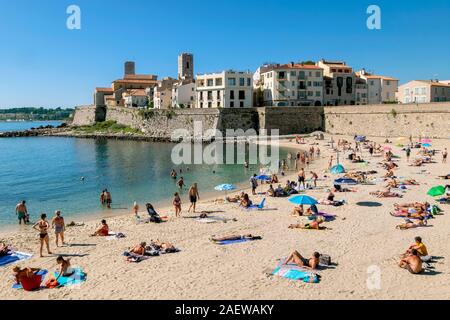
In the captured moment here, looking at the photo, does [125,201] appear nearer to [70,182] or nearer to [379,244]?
[70,182]

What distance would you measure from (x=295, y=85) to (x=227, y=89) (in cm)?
1118

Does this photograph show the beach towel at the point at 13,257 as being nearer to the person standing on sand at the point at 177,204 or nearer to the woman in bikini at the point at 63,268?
the woman in bikini at the point at 63,268

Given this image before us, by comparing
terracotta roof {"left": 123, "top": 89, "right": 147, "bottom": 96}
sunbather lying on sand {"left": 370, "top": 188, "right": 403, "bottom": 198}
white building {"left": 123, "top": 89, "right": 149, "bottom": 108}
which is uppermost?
terracotta roof {"left": 123, "top": 89, "right": 147, "bottom": 96}

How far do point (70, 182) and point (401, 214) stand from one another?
80.3 ft

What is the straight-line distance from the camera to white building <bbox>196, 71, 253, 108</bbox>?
2562 inches

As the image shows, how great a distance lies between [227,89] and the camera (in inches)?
2566

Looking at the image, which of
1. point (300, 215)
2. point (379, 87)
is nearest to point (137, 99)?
point (379, 87)

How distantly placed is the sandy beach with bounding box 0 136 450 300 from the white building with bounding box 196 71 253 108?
152 ft

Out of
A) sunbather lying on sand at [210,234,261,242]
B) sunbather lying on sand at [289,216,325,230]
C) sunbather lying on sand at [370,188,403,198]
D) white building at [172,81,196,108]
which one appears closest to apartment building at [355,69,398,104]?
white building at [172,81,196,108]

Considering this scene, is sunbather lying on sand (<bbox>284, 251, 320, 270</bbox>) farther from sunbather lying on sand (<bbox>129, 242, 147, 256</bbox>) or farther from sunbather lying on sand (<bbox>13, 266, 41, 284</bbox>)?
sunbather lying on sand (<bbox>13, 266, 41, 284</bbox>)

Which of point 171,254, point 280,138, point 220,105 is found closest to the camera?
point 171,254

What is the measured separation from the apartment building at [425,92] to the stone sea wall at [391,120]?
10900 mm
